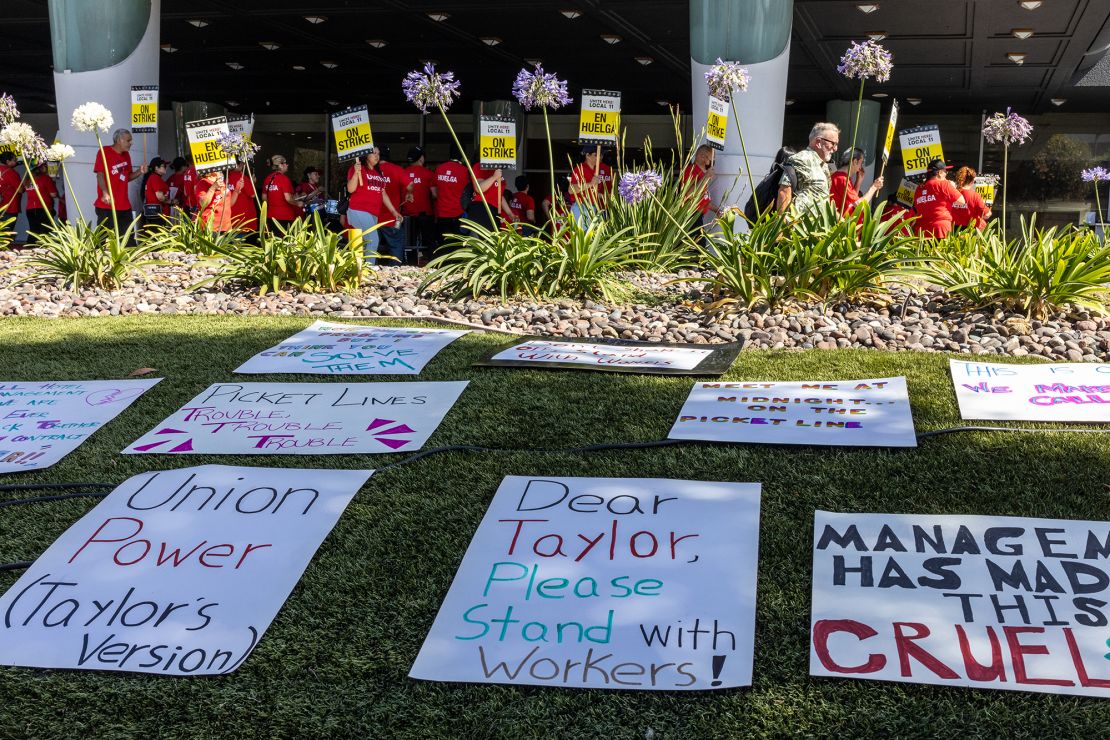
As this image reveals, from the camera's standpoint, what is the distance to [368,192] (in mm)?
9570

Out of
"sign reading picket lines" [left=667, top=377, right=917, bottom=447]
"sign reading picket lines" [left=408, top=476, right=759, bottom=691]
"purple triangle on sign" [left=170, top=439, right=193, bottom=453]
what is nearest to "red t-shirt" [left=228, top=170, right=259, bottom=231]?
"purple triangle on sign" [left=170, top=439, right=193, bottom=453]

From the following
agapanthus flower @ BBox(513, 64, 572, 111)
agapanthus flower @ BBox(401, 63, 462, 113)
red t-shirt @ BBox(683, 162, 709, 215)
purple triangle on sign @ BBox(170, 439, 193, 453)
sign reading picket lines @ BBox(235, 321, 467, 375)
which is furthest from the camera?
red t-shirt @ BBox(683, 162, 709, 215)

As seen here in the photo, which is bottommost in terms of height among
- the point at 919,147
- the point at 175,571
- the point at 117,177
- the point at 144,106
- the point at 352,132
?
the point at 175,571

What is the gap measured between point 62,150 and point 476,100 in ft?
45.4

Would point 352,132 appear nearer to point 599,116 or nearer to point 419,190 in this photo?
point 599,116

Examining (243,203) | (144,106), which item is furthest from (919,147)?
(144,106)

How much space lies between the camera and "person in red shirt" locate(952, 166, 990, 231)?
895 centimetres

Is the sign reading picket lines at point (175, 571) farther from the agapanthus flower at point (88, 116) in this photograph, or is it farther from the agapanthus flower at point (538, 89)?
the agapanthus flower at point (88, 116)

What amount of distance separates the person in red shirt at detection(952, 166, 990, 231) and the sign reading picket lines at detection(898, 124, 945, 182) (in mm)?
276

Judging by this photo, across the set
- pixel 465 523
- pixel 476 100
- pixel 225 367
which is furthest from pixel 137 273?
pixel 476 100

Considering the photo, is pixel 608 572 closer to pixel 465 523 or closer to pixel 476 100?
pixel 465 523

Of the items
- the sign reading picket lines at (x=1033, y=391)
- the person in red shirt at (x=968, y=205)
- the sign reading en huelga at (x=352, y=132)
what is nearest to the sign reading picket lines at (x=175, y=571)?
the sign reading picket lines at (x=1033, y=391)

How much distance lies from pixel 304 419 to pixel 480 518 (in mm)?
1063

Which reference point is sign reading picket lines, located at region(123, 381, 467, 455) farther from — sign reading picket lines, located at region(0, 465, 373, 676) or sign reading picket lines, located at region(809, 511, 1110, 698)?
sign reading picket lines, located at region(809, 511, 1110, 698)
